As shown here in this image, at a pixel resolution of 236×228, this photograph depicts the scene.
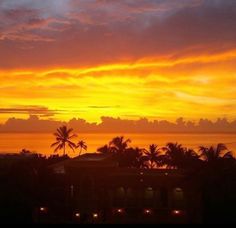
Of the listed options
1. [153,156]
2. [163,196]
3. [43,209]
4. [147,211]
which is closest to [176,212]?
[163,196]

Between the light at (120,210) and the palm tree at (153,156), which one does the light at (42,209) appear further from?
the palm tree at (153,156)

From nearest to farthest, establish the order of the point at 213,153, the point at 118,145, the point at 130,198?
the point at 213,153 < the point at 130,198 < the point at 118,145

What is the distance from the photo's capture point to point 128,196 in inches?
982

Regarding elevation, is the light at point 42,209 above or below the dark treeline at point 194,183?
below

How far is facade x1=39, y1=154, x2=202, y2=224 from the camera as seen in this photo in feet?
78.2

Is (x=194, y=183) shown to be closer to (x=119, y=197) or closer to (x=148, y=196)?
(x=148, y=196)

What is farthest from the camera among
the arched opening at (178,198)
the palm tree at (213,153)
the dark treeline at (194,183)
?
the arched opening at (178,198)

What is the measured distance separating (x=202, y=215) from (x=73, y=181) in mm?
8205

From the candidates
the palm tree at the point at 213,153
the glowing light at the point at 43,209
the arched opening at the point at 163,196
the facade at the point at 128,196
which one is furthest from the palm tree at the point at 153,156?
the glowing light at the point at 43,209

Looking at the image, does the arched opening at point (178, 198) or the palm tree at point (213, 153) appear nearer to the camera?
the palm tree at point (213, 153)

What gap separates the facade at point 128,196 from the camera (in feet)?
78.2

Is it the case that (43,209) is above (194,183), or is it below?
below

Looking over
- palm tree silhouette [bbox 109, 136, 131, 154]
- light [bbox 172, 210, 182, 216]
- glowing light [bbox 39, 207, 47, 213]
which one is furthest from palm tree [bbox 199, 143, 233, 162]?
palm tree silhouette [bbox 109, 136, 131, 154]

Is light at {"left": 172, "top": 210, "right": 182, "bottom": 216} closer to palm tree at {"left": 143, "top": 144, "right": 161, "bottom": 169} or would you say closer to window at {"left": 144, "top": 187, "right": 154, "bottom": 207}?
window at {"left": 144, "top": 187, "right": 154, "bottom": 207}
